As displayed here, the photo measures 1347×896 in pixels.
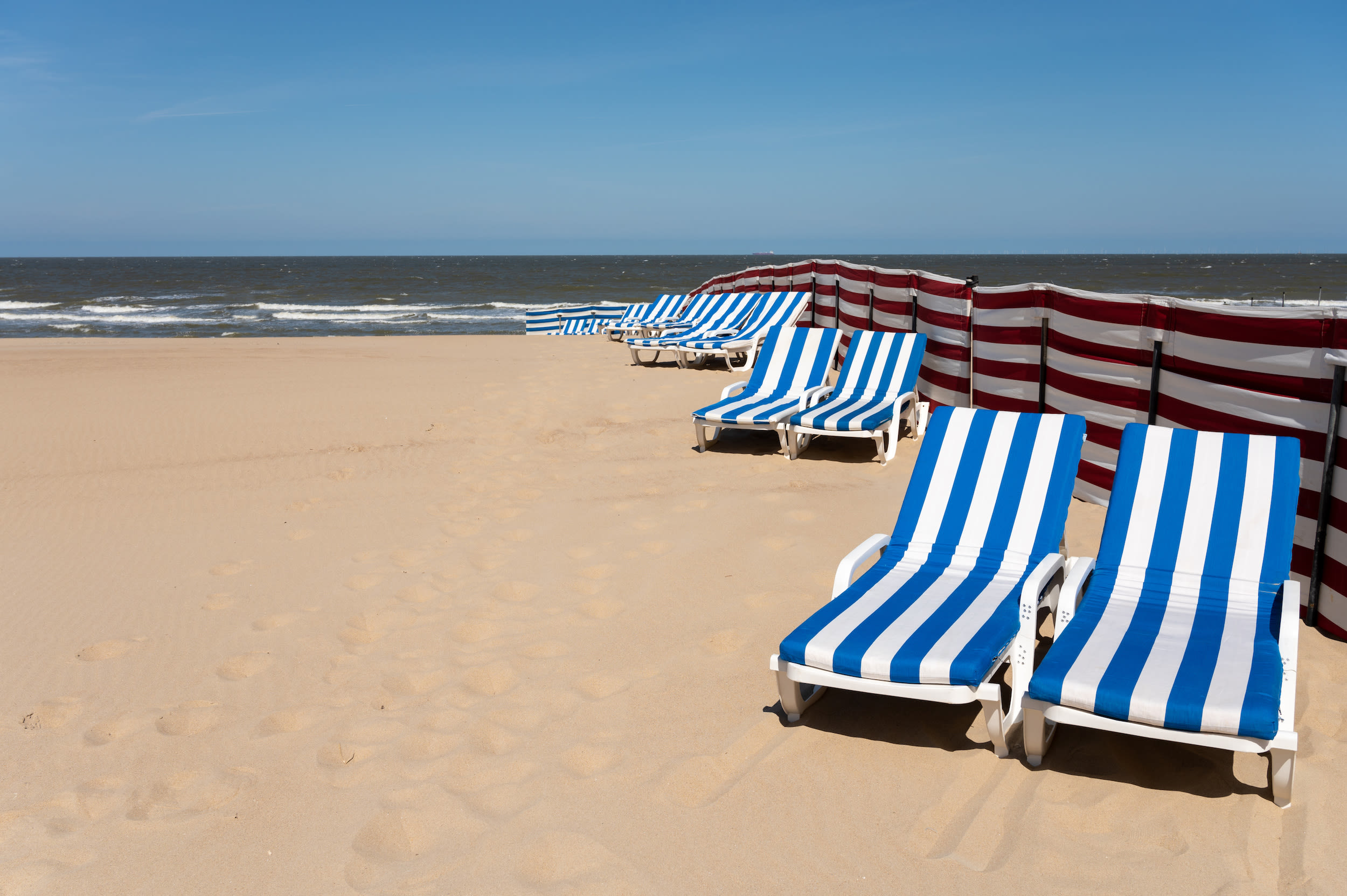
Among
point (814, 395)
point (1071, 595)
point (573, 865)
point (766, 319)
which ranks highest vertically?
point (766, 319)

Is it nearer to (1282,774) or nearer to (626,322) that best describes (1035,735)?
(1282,774)

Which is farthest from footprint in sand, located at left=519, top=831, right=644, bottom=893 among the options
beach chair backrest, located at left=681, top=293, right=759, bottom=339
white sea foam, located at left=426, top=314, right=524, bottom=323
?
white sea foam, located at left=426, top=314, right=524, bottom=323

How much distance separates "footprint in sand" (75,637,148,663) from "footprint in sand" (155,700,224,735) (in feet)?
2.06

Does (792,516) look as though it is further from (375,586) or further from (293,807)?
(293,807)

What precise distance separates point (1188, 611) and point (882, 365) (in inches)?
170

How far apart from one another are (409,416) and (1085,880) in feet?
23.5

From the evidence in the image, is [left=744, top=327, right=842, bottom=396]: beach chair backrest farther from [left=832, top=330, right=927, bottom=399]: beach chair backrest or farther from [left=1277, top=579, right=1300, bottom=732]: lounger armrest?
[left=1277, top=579, right=1300, bottom=732]: lounger armrest

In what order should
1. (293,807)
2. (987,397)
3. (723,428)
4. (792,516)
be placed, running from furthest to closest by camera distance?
1. (723,428)
2. (987,397)
3. (792,516)
4. (293,807)

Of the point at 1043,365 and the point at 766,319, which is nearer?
the point at 1043,365

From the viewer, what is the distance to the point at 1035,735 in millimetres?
2668

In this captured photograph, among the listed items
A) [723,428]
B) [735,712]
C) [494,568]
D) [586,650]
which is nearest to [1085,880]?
[735,712]

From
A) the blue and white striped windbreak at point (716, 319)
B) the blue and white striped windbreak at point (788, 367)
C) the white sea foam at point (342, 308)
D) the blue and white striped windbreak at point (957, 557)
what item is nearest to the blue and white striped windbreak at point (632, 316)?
the blue and white striped windbreak at point (716, 319)

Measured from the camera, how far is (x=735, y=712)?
311cm

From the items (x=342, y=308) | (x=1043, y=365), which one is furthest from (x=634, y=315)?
(x=342, y=308)
